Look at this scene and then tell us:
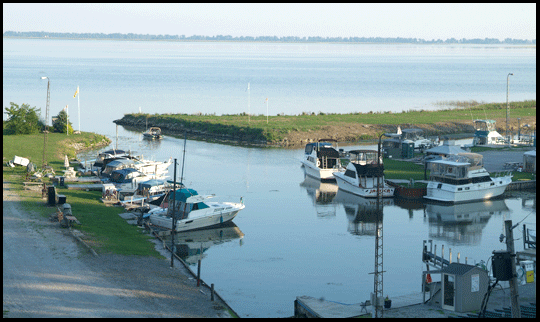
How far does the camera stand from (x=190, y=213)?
35375 mm

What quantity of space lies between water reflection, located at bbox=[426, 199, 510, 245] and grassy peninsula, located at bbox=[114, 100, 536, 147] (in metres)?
30.5

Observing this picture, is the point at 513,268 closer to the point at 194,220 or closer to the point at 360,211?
the point at 194,220

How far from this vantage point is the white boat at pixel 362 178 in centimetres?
4581

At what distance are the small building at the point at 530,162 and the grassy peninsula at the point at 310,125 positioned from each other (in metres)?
25.1

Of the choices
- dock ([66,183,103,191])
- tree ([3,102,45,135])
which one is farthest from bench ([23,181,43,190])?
tree ([3,102,45,135])

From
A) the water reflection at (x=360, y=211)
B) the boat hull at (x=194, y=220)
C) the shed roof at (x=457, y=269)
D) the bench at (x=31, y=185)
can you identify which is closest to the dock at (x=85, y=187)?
the bench at (x=31, y=185)

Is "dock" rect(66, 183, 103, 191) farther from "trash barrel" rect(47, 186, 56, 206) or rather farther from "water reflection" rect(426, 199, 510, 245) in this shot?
"water reflection" rect(426, 199, 510, 245)

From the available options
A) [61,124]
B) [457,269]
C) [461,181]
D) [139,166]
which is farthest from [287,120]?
[457,269]

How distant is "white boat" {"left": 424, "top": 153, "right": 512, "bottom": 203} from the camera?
44094 mm

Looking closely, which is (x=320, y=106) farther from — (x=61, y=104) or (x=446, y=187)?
(x=446, y=187)
